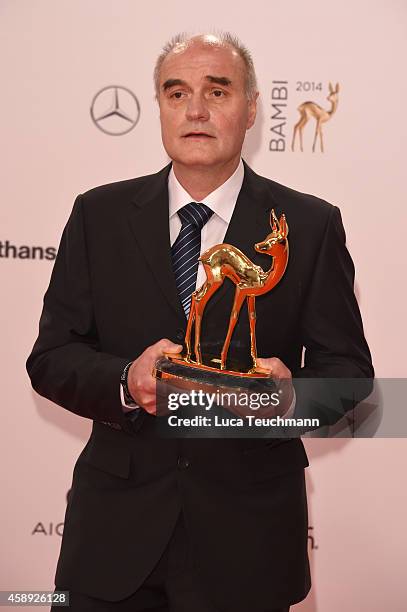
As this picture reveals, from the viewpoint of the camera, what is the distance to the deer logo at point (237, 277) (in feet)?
5.68

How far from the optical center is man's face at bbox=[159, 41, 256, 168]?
6.31 feet

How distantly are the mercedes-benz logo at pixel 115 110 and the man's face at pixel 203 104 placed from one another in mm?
993

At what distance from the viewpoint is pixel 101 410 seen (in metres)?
1.82

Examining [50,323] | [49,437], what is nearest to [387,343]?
[49,437]

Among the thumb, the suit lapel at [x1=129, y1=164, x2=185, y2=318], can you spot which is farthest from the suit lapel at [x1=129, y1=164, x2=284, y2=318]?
the thumb

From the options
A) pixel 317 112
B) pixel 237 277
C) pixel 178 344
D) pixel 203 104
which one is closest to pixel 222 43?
pixel 203 104

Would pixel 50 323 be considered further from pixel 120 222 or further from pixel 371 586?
pixel 371 586

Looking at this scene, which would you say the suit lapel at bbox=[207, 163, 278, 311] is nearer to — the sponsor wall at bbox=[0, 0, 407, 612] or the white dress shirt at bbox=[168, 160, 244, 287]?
the white dress shirt at bbox=[168, 160, 244, 287]

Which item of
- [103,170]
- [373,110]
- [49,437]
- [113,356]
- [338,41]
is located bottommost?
[49,437]

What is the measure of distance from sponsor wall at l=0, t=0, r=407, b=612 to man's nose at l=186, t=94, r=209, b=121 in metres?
1.04

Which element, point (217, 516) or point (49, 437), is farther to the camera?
point (49, 437)

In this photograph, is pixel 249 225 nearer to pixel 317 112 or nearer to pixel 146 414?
pixel 146 414

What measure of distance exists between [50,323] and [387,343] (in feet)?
4.93

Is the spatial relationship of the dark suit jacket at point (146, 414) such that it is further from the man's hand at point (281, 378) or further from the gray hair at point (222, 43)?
the gray hair at point (222, 43)
